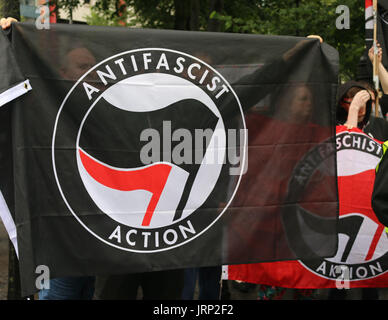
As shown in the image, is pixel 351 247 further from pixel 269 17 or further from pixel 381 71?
pixel 269 17

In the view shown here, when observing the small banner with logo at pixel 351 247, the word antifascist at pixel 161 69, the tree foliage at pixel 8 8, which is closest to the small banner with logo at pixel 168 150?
the word antifascist at pixel 161 69

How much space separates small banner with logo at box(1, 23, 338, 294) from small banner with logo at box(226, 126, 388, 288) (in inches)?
18.4

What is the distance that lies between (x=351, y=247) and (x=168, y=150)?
5.29 feet

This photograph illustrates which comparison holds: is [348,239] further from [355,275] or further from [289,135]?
[289,135]

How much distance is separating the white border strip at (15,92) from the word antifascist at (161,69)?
1.05 feet

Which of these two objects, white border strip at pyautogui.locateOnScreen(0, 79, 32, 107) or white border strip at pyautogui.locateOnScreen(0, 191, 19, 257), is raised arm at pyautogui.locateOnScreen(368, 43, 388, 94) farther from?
white border strip at pyautogui.locateOnScreen(0, 191, 19, 257)

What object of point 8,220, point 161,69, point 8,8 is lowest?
point 8,220

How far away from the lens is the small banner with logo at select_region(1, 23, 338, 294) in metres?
3.21

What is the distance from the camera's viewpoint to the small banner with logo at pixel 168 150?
321cm

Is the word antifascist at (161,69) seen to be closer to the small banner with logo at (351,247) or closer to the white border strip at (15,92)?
the white border strip at (15,92)

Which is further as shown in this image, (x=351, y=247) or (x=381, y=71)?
(x=381, y=71)

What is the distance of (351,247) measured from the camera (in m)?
4.10

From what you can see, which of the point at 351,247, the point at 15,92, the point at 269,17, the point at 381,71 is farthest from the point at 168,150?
the point at 269,17
